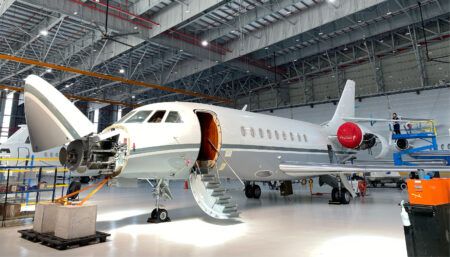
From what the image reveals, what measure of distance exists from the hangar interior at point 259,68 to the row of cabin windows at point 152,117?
1.08 meters

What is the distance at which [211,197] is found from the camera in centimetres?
890

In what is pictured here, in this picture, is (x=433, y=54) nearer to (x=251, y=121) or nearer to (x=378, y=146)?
(x=378, y=146)

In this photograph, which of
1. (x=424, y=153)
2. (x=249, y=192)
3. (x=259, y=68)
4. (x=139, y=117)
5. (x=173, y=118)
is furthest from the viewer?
(x=259, y=68)

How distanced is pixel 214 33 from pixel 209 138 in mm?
11819

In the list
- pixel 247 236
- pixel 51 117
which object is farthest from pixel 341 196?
pixel 51 117

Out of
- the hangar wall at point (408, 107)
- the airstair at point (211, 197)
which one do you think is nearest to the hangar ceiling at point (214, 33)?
the hangar wall at point (408, 107)

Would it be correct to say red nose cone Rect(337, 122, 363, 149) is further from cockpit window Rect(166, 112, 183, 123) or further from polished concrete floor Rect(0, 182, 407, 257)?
cockpit window Rect(166, 112, 183, 123)

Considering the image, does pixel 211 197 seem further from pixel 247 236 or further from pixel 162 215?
pixel 247 236

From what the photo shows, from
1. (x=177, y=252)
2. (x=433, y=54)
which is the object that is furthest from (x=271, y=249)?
(x=433, y=54)

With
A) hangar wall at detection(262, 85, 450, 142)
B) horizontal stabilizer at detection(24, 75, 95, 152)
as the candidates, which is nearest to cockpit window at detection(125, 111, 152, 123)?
horizontal stabilizer at detection(24, 75, 95, 152)

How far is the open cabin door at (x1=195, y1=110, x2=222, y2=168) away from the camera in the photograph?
33.0 ft

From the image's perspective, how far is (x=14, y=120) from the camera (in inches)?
1522

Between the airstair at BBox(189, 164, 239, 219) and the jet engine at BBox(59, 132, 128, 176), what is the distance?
2.52 meters

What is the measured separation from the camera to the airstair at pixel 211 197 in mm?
8750
